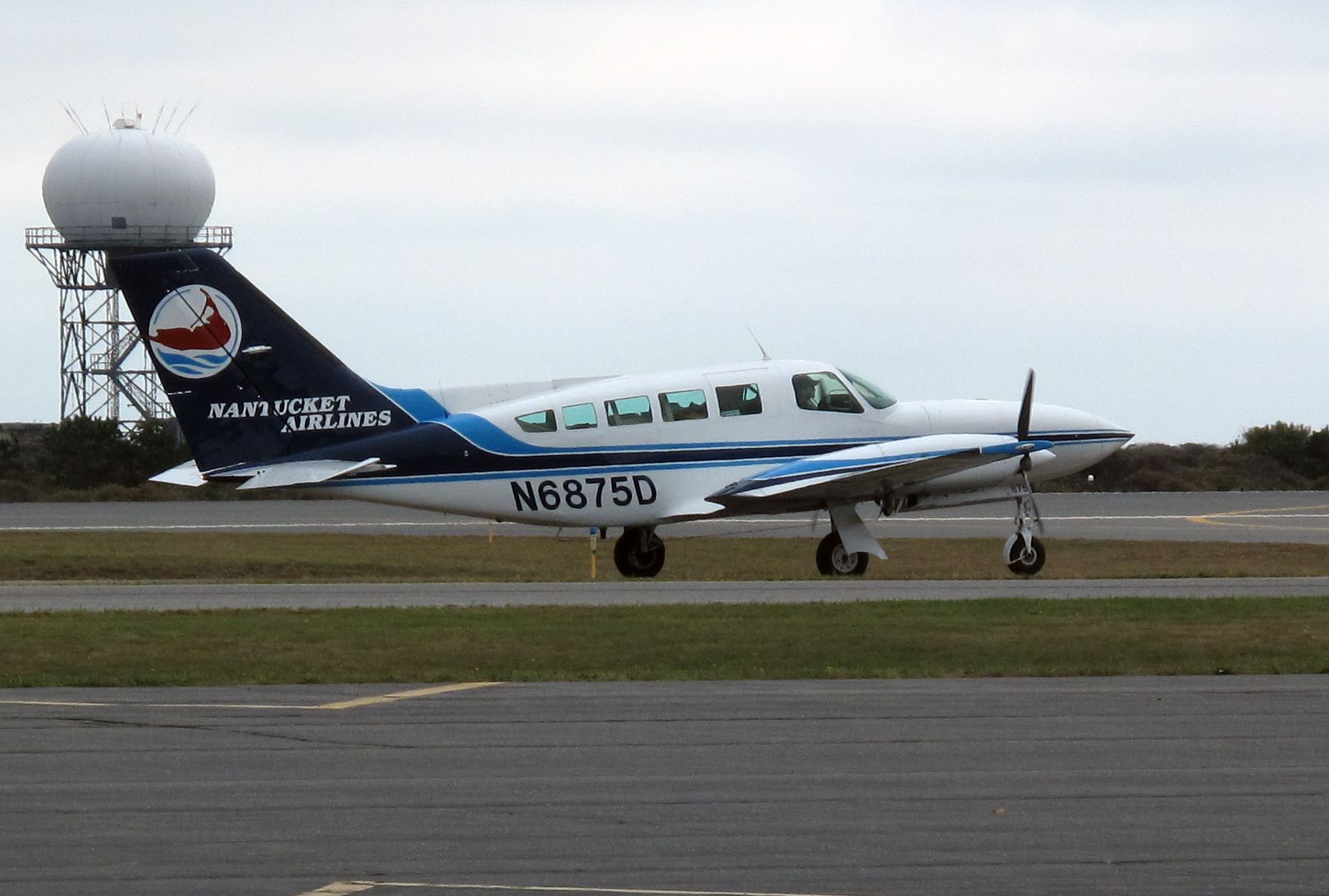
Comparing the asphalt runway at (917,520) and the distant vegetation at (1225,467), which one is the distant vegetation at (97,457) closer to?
the asphalt runway at (917,520)

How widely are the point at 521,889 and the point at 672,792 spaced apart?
7.59 feet

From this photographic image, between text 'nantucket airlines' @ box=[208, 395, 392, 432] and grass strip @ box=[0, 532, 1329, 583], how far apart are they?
14.0 feet

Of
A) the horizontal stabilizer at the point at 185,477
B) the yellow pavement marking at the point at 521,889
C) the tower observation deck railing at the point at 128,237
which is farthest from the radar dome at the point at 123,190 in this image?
the yellow pavement marking at the point at 521,889

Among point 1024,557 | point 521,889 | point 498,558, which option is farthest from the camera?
point 498,558

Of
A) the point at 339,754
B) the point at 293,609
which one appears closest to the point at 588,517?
the point at 293,609

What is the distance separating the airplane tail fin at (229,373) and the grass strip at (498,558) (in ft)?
13.9

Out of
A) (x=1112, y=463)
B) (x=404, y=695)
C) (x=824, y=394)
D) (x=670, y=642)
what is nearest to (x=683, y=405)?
(x=824, y=394)

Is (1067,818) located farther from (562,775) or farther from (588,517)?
(588,517)

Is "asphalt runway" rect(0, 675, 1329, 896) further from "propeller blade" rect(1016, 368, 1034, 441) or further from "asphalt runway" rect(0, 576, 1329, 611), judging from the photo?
"propeller blade" rect(1016, 368, 1034, 441)

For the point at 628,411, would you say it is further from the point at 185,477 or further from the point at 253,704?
the point at 253,704

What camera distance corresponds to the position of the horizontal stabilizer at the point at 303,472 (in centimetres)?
2739

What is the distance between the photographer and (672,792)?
9734 mm

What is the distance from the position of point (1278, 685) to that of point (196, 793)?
8.82 metres

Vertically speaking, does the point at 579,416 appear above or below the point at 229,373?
below
